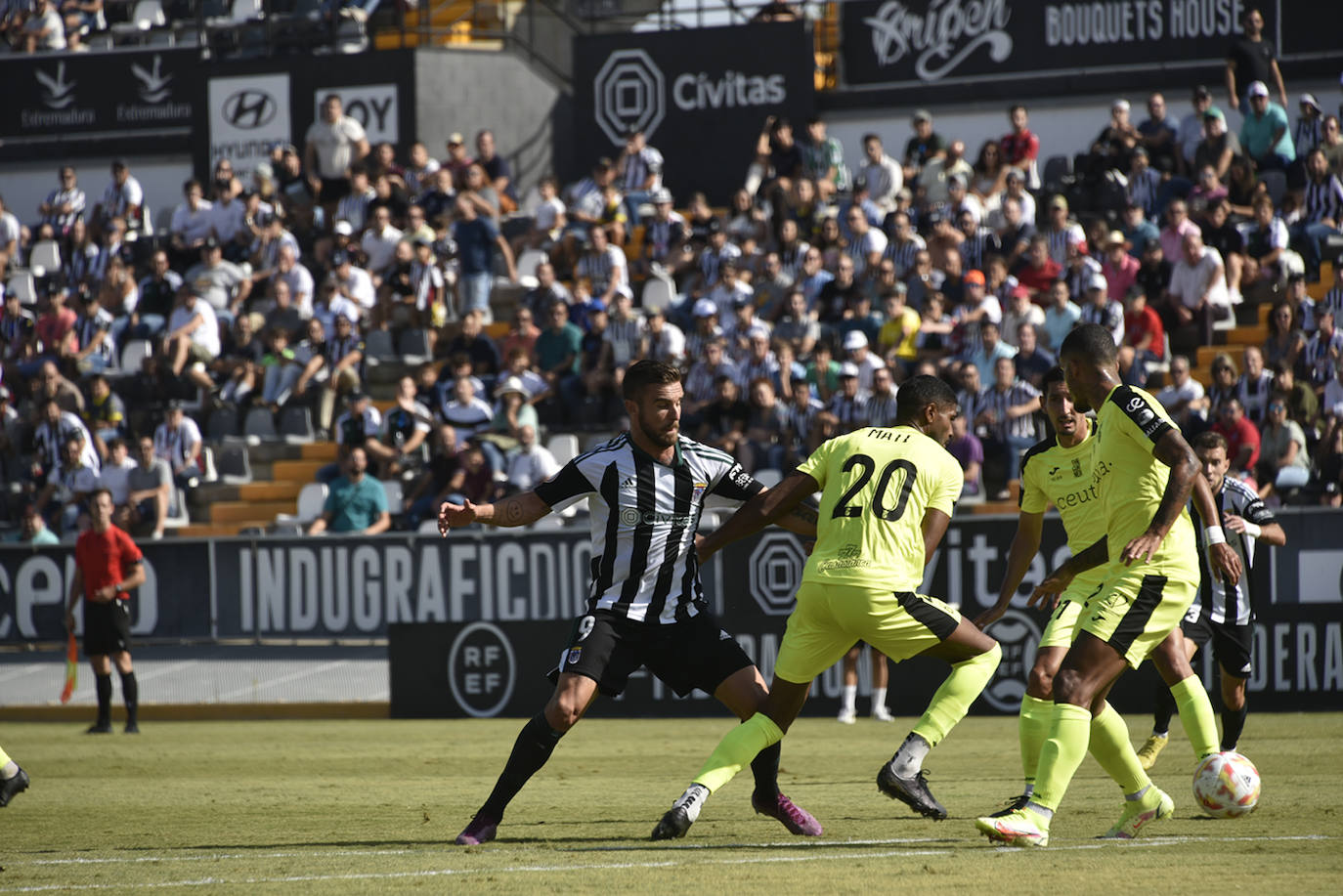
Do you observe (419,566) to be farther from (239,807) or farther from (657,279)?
(239,807)

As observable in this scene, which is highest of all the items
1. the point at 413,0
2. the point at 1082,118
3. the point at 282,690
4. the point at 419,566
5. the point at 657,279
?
the point at 413,0

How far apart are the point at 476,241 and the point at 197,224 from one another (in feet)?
18.6

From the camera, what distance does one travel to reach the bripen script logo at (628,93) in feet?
92.6

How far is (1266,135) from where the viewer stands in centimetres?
2136

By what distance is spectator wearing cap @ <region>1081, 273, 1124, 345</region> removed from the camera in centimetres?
1919

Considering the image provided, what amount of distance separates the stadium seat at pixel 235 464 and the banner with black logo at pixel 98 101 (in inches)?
412

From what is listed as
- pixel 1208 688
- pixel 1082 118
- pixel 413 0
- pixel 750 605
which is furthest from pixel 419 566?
pixel 413 0

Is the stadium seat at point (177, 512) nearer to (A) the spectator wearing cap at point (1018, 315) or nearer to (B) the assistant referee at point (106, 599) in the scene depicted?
(B) the assistant referee at point (106, 599)

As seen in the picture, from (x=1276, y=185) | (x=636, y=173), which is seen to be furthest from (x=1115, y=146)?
(x=636, y=173)

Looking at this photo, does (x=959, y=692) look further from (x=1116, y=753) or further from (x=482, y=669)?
(x=482, y=669)

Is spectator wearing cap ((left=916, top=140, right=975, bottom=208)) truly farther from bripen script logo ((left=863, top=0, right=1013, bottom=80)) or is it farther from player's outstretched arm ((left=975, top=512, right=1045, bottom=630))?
player's outstretched arm ((left=975, top=512, right=1045, bottom=630))

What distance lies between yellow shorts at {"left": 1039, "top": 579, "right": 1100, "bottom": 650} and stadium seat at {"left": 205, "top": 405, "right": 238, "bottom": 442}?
16.9 metres

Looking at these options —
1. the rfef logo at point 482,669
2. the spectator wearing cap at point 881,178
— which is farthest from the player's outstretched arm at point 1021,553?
the spectator wearing cap at point 881,178

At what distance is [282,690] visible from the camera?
1919 centimetres
